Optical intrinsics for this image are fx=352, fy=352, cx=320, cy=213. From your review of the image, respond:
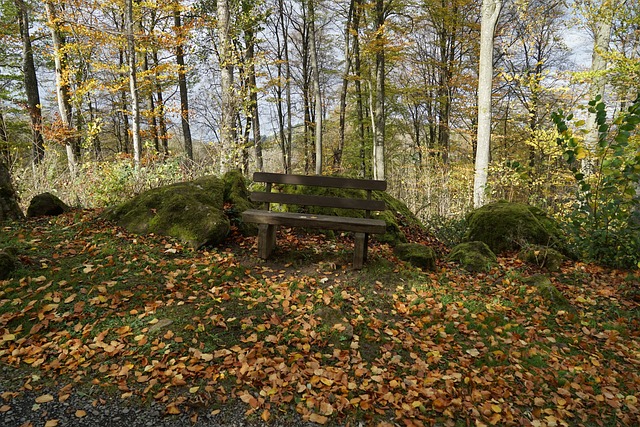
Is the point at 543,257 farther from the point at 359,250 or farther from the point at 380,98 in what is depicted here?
the point at 380,98

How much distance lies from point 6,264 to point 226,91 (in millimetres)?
5547

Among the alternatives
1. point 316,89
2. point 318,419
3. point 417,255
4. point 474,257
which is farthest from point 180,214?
point 316,89

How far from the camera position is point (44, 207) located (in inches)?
202

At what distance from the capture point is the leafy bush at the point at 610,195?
3.89 meters

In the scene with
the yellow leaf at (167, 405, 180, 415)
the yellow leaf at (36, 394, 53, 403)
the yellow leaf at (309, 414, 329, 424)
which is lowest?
the yellow leaf at (309, 414, 329, 424)

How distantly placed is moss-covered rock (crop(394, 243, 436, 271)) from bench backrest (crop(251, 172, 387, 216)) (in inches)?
31.8

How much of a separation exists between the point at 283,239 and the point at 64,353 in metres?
2.89

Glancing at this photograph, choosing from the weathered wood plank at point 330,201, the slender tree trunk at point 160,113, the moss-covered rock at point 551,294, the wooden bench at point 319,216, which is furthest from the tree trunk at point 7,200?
the slender tree trunk at point 160,113

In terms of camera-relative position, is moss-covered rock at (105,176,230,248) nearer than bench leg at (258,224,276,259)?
No

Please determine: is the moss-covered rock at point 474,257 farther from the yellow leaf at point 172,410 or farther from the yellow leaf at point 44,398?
the yellow leaf at point 44,398

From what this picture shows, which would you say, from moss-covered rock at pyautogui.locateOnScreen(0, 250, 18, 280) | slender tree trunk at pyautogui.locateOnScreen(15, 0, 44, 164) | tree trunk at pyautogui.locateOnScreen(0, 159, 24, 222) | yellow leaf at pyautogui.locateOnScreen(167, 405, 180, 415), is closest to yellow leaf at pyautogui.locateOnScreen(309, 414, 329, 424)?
yellow leaf at pyautogui.locateOnScreen(167, 405, 180, 415)

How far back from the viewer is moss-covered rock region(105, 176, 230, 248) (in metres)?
4.53

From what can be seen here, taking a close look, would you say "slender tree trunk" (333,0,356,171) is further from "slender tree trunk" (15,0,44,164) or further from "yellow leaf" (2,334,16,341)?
"yellow leaf" (2,334,16,341)

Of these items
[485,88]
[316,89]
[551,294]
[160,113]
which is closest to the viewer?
[551,294]
